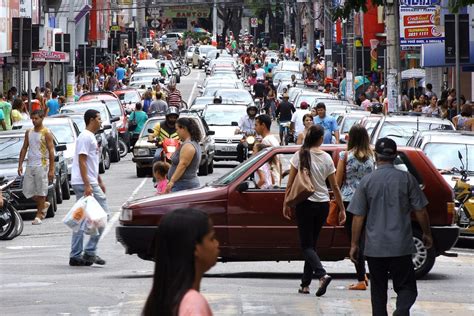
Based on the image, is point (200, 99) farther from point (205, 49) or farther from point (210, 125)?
point (205, 49)

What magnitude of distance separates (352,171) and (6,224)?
7.17m

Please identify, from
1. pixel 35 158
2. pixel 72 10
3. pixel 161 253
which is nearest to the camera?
pixel 161 253

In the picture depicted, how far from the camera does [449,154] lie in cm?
2016

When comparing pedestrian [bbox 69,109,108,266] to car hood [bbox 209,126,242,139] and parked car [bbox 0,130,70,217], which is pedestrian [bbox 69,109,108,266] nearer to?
parked car [bbox 0,130,70,217]

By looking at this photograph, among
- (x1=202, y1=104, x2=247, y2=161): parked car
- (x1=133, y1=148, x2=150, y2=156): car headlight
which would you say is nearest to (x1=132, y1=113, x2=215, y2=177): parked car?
(x1=133, y1=148, x2=150, y2=156): car headlight

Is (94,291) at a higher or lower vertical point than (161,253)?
lower

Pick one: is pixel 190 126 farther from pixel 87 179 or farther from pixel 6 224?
pixel 6 224

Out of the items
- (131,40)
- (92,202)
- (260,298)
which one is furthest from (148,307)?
(131,40)

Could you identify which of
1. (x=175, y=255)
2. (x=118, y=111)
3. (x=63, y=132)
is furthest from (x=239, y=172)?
(x=118, y=111)

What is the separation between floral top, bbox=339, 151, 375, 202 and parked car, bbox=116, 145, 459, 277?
860mm

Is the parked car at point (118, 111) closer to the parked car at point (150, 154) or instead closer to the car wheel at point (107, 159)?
the car wheel at point (107, 159)

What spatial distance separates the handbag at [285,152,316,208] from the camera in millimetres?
12945

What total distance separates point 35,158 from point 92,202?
21.2 ft

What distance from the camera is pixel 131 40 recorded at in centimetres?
10031
